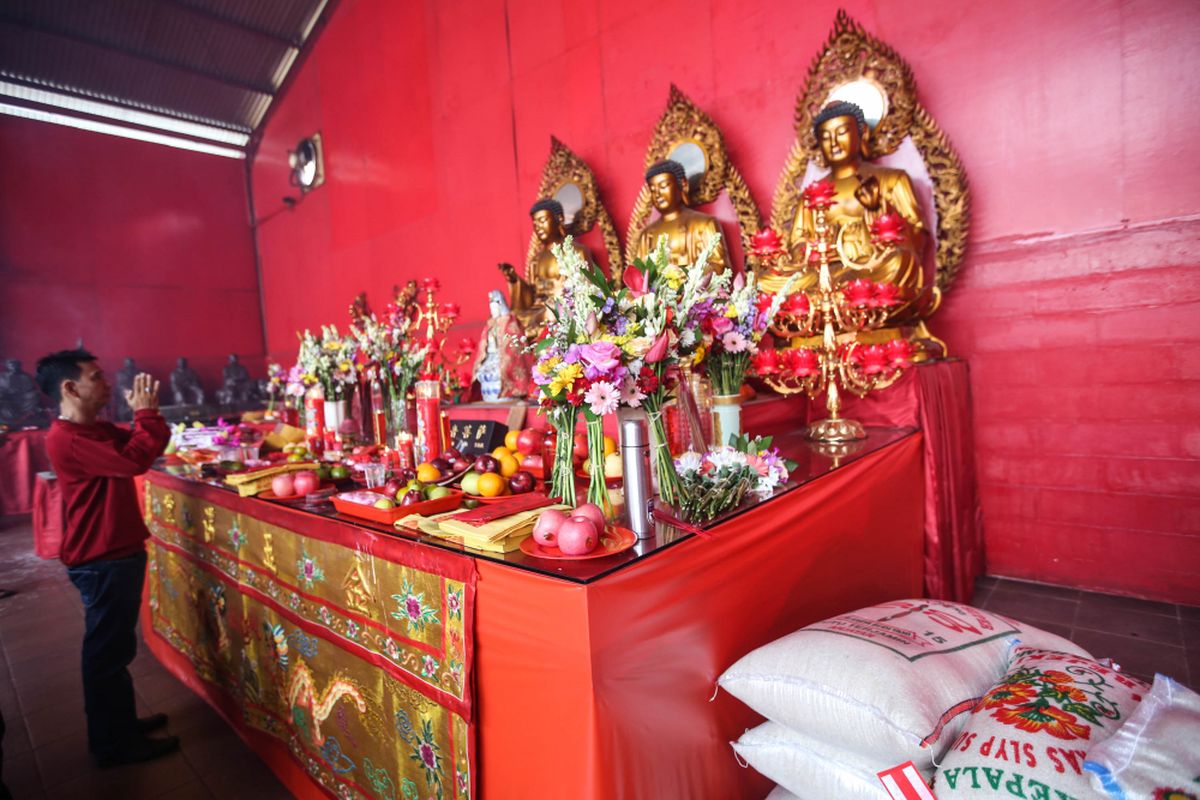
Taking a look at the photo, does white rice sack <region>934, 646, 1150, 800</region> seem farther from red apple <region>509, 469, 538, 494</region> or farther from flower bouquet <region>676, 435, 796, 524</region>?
red apple <region>509, 469, 538, 494</region>

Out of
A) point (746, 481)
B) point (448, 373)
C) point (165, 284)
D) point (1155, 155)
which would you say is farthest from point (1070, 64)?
point (165, 284)

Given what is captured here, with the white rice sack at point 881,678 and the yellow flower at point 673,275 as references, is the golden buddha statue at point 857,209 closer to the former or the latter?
the yellow flower at point 673,275

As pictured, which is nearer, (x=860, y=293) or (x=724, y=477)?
(x=724, y=477)

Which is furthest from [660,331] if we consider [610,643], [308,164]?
[308,164]

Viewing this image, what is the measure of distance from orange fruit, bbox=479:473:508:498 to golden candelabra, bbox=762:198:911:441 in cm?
114

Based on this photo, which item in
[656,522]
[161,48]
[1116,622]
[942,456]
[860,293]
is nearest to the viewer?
[656,522]

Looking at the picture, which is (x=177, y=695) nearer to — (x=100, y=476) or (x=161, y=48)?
(x=100, y=476)

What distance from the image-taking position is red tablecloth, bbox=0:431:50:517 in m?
5.12

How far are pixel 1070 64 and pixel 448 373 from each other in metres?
2.85

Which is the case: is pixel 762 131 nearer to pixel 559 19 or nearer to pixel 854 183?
pixel 854 183

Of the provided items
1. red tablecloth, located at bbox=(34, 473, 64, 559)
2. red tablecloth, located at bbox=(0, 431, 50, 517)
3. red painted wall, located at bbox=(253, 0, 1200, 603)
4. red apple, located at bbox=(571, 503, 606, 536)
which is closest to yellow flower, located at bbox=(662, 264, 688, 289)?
red apple, located at bbox=(571, 503, 606, 536)

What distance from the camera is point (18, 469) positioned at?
204 inches

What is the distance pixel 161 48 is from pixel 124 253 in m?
2.51

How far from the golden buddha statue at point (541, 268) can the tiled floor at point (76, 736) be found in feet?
8.30
